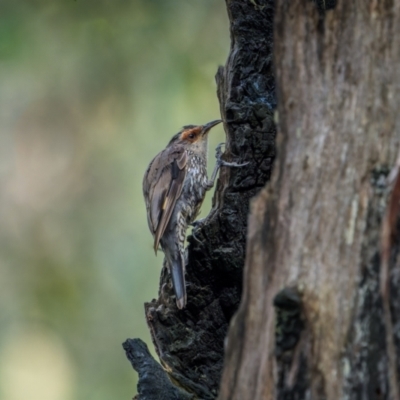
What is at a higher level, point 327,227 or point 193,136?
point 193,136

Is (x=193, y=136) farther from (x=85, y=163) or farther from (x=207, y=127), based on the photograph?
(x=85, y=163)

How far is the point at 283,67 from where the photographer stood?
2.51 metres

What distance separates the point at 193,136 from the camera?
6.69m

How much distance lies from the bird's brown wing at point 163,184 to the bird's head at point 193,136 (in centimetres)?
10

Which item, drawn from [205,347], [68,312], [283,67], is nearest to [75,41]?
[68,312]

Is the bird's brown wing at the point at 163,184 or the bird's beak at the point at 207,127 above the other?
the bird's beak at the point at 207,127

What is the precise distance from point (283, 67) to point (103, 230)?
15.6ft

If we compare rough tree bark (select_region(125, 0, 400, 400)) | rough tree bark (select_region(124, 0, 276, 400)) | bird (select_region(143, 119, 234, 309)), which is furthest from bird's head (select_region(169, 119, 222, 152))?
rough tree bark (select_region(125, 0, 400, 400))

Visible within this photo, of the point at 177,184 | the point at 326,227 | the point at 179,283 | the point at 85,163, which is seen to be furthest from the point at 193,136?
the point at 326,227

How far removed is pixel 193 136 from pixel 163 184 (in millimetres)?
534

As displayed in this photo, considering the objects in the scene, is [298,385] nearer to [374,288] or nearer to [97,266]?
[374,288]

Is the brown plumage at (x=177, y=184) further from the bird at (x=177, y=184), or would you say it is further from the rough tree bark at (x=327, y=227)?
the rough tree bark at (x=327, y=227)

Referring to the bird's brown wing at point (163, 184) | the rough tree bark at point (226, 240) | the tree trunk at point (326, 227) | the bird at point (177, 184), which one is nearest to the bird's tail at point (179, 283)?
the rough tree bark at point (226, 240)

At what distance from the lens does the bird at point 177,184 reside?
241 inches
